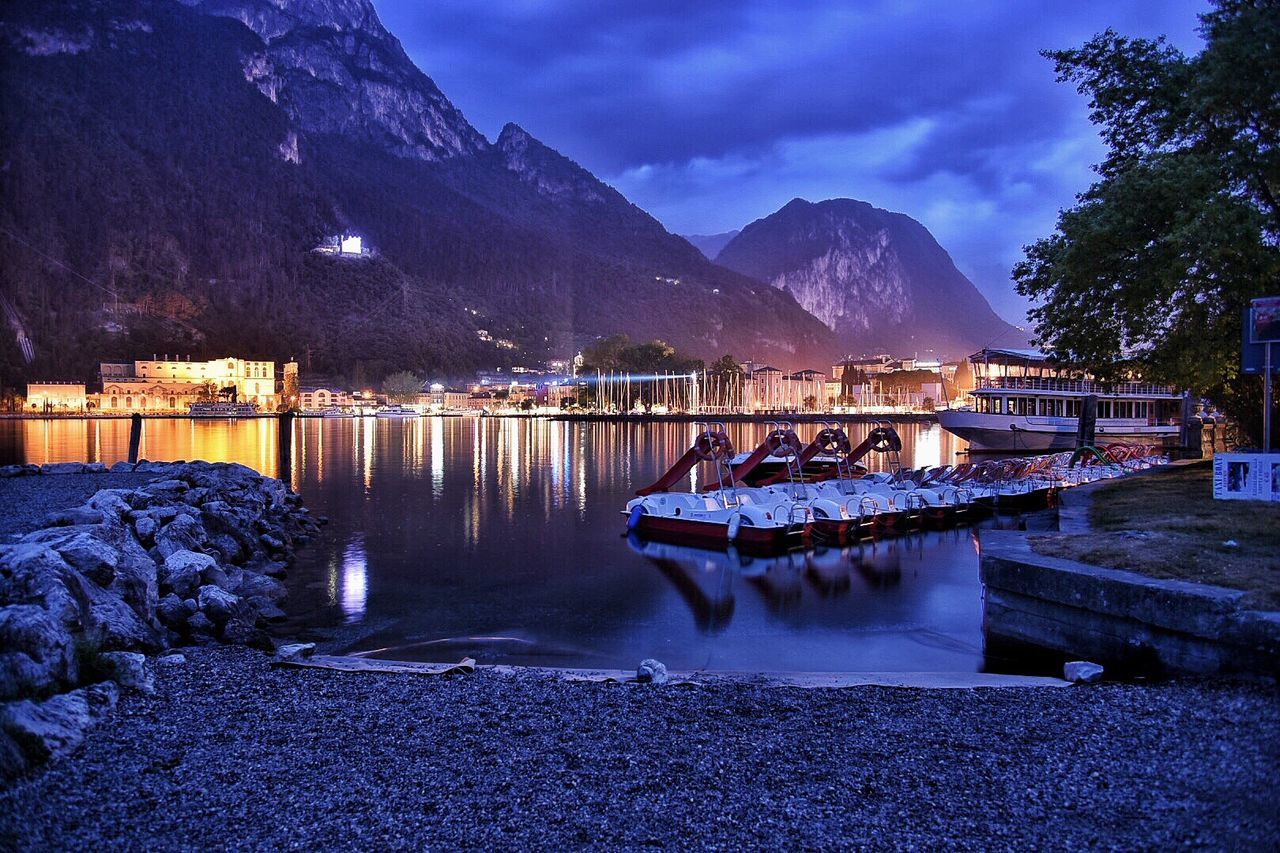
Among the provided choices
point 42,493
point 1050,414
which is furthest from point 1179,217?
point 1050,414

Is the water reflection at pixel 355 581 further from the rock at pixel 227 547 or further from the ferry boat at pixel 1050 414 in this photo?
the ferry boat at pixel 1050 414

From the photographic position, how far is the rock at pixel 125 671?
7961 millimetres

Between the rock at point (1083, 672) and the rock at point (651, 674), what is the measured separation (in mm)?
4899

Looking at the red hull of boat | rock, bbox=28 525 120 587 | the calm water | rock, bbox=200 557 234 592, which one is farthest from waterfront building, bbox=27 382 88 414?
rock, bbox=28 525 120 587

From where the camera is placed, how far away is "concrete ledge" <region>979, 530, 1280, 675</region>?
27.3 feet

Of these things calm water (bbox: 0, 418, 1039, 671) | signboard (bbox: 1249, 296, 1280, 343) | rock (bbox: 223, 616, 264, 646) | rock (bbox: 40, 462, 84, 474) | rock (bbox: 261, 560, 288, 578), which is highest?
signboard (bbox: 1249, 296, 1280, 343)

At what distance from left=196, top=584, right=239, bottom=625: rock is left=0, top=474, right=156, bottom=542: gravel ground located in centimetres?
392

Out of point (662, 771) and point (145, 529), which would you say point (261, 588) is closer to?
point (145, 529)

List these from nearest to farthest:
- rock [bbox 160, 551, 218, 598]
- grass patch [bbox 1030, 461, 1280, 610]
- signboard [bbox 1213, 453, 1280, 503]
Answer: grass patch [bbox 1030, 461, 1280, 610]
rock [bbox 160, 551, 218, 598]
signboard [bbox 1213, 453, 1280, 503]

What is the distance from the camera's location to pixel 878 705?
325 inches

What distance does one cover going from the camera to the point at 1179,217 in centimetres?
1681

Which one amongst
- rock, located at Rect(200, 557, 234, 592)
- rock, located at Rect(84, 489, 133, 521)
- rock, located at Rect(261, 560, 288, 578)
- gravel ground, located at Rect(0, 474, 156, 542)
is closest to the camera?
rock, located at Rect(200, 557, 234, 592)

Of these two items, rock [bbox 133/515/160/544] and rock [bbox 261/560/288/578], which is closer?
rock [bbox 133/515/160/544]

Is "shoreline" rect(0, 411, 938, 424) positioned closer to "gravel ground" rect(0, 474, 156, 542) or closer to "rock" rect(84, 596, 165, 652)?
"gravel ground" rect(0, 474, 156, 542)
